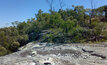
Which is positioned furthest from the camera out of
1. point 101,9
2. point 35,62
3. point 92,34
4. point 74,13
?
point 101,9

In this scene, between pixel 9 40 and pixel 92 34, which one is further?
pixel 9 40

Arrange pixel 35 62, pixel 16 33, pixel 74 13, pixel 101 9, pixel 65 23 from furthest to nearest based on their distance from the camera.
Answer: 1. pixel 101 9
2. pixel 16 33
3. pixel 74 13
4. pixel 65 23
5. pixel 35 62

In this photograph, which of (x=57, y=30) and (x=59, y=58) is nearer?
(x=59, y=58)

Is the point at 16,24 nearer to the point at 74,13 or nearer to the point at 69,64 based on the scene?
the point at 74,13

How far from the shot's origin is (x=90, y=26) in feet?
29.2

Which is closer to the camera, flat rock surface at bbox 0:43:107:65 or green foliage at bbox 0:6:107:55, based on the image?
flat rock surface at bbox 0:43:107:65

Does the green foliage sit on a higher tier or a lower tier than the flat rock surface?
higher

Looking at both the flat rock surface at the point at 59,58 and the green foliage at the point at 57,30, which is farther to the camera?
the green foliage at the point at 57,30

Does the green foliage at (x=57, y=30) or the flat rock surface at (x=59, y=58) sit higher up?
the green foliage at (x=57, y=30)

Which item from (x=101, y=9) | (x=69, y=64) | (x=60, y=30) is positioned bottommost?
(x=69, y=64)

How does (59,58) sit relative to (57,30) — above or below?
below

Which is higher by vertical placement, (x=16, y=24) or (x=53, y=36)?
(x=16, y=24)

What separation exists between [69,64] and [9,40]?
9404 millimetres

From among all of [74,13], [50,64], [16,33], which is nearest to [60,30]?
[74,13]
